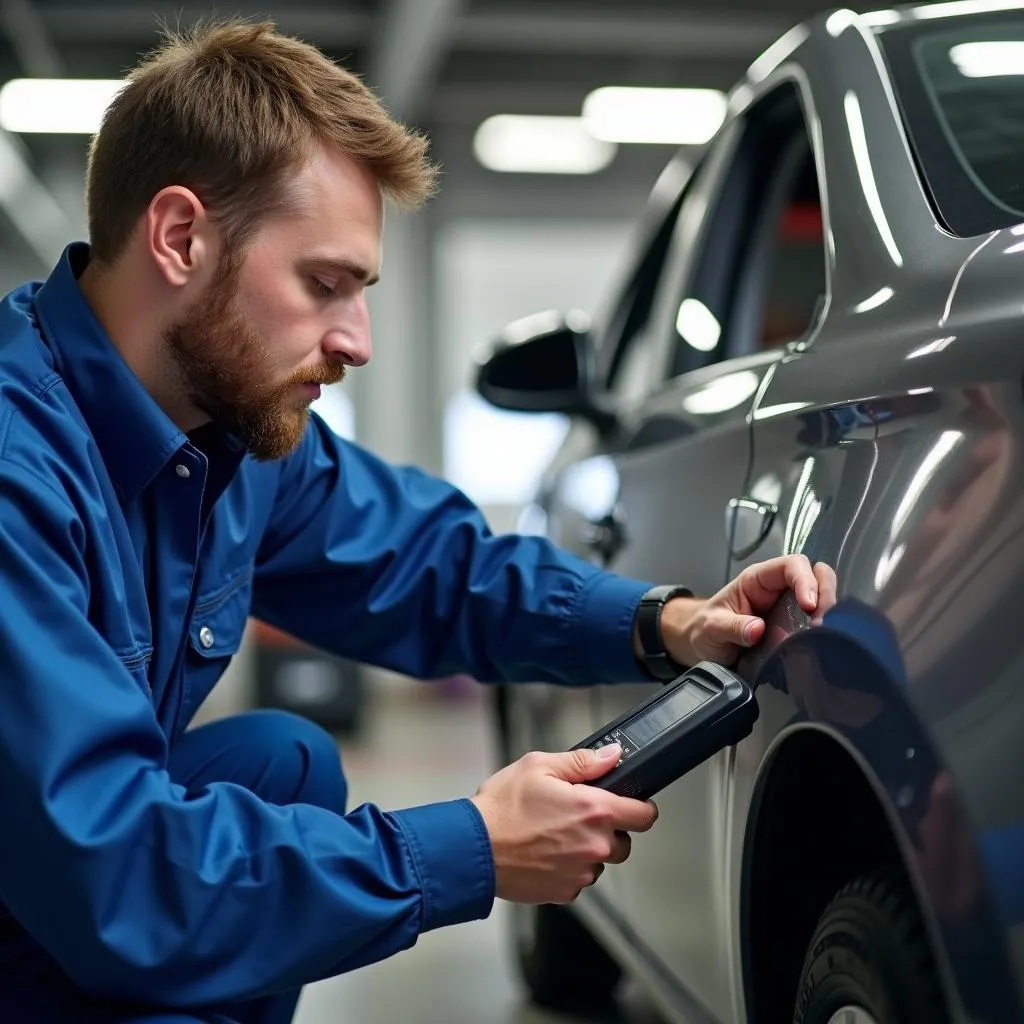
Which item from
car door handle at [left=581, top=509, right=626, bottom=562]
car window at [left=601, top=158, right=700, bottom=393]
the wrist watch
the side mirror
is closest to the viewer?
the wrist watch

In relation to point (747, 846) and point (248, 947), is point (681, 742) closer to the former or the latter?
point (747, 846)

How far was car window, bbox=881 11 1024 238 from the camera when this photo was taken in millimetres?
1280

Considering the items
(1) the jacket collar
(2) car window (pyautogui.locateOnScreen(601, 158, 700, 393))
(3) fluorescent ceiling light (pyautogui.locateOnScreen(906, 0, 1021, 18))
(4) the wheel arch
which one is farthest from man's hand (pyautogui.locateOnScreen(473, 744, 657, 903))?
(2) car window (pyautogui.locateOnScreen(601, 158, 700, 393))

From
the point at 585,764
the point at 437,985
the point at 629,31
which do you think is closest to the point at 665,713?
the point at 585,764

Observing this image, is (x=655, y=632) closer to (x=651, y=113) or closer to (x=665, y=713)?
(x=665, y=713)

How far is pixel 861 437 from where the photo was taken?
1114 mm

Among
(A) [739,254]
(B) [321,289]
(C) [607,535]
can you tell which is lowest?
(C) [607,535]

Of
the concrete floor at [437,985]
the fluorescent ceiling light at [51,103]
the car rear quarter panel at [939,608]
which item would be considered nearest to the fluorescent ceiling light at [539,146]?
the fluorescent ceiling light at [51,103]

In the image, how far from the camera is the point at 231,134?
4.63ft

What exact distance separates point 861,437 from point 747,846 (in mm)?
390

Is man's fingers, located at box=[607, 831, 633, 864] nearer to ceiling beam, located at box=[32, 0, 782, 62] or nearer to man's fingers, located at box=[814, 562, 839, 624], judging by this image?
man's fingers, located at box=[814, 562, 839, 624]

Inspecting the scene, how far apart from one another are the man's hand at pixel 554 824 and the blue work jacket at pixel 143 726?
0.02 m

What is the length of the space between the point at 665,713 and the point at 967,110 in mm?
685

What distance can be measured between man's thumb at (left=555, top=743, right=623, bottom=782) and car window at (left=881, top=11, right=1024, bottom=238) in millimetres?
543
